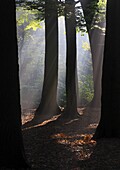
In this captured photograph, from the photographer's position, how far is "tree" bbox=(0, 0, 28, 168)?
707 cm

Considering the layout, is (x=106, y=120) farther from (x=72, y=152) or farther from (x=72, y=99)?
(x=72, y=99)

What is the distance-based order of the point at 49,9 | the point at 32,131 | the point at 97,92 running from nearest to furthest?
the point at 32,131 < the point at 49,9 < the point at 97,92

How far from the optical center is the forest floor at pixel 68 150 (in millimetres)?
7793

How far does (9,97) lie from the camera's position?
7.12 m

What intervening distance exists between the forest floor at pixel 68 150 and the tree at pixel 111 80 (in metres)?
0.50

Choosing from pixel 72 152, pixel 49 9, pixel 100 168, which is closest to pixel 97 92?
pixel 49 9

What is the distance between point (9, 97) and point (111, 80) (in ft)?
14.5

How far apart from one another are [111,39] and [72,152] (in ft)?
12.8

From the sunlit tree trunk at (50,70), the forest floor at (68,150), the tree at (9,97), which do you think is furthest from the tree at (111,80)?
the sunlit tree trunk at (50,70)

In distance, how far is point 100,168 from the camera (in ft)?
24.6

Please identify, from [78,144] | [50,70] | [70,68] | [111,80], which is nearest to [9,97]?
[78,144]

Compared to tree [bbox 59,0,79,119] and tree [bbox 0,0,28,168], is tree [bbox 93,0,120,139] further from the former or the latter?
tree [bbox 59,0,79,119]

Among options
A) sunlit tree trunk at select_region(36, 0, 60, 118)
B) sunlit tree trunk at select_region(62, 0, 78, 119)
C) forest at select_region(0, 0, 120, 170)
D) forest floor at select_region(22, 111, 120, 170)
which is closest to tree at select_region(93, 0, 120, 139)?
forest at select_region(0, 0, 120, 170)

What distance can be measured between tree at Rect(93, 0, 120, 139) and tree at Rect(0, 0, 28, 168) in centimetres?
385
